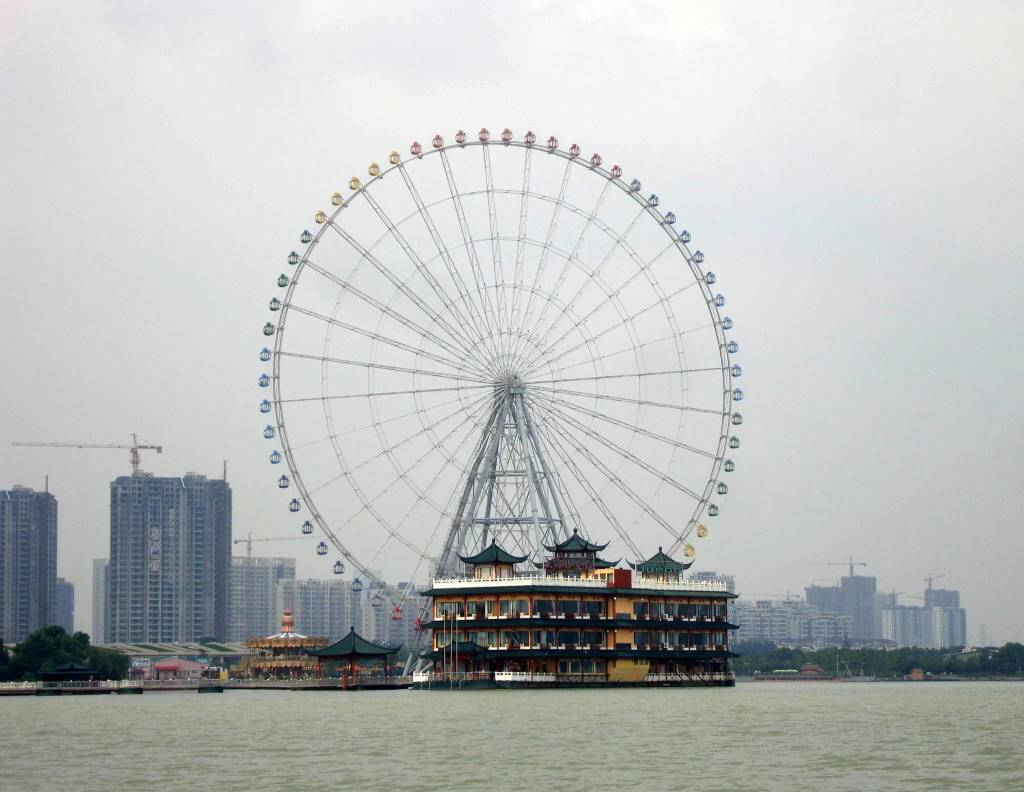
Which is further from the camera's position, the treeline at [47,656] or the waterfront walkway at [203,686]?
the treeline at [47,656]

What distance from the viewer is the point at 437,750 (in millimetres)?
68188

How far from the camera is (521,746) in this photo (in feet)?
227

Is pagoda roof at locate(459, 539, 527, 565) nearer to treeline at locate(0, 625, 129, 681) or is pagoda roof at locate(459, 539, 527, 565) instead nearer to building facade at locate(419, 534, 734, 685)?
building facade at locate(419, 534, 734, 685)

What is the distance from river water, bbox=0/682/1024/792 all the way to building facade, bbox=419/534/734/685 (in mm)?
11005

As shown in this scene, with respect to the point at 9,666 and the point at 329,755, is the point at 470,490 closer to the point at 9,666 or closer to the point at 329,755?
the point at 329,755

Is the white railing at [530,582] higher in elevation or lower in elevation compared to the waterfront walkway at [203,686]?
higher

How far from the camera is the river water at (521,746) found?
57781 mm

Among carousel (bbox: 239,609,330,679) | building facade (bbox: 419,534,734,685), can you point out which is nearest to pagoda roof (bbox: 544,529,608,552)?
building facade (bbox: 419,534,734,685)

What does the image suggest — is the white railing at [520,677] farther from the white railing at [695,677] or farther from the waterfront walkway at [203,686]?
the waterfront walkway at [203,686]

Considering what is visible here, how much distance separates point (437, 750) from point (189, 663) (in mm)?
130406

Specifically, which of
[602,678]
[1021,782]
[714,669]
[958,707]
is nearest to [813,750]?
[1021,782]

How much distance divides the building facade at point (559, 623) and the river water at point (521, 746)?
A: 1100 centimetres

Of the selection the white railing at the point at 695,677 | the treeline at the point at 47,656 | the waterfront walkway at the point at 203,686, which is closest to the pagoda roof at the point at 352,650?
the waterfront walkway at the point at 203,686

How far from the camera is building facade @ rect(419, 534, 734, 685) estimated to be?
119500mm
